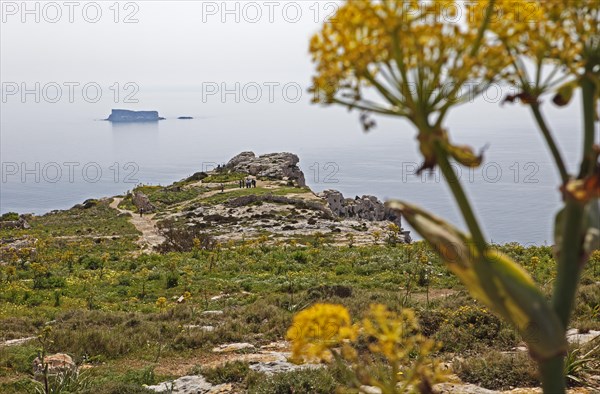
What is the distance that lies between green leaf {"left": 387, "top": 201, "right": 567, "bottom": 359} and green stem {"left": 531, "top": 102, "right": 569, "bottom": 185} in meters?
0.33

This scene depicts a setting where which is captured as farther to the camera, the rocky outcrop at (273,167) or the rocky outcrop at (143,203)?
the rocky outcrop at (273,167)

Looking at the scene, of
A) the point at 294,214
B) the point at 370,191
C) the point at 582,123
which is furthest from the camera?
the point at 370,191

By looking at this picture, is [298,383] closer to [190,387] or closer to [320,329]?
[190,387]

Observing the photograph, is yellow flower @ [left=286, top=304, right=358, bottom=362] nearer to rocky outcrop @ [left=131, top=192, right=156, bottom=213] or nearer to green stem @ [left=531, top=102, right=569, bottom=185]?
green stem @ [left=531, top=102, right=569, bottom=185]

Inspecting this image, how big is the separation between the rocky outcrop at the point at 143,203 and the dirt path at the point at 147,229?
156 centimetres

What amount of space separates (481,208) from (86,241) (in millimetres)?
80778

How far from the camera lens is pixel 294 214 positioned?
51.7 metres

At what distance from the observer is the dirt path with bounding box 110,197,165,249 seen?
43375 mm

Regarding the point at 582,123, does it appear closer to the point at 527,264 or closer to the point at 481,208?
the point at 527,264

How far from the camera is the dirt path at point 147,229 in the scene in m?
43.4

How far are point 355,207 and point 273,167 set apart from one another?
17.3 meters

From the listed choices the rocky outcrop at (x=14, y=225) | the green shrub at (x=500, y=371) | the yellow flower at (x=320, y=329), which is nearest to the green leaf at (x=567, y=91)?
the yellow flower at (x=320, y=329)

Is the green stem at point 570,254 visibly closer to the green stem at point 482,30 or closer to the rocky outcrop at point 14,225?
the green stem at point 482,30

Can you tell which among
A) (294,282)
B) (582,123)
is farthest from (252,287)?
(582,123)
